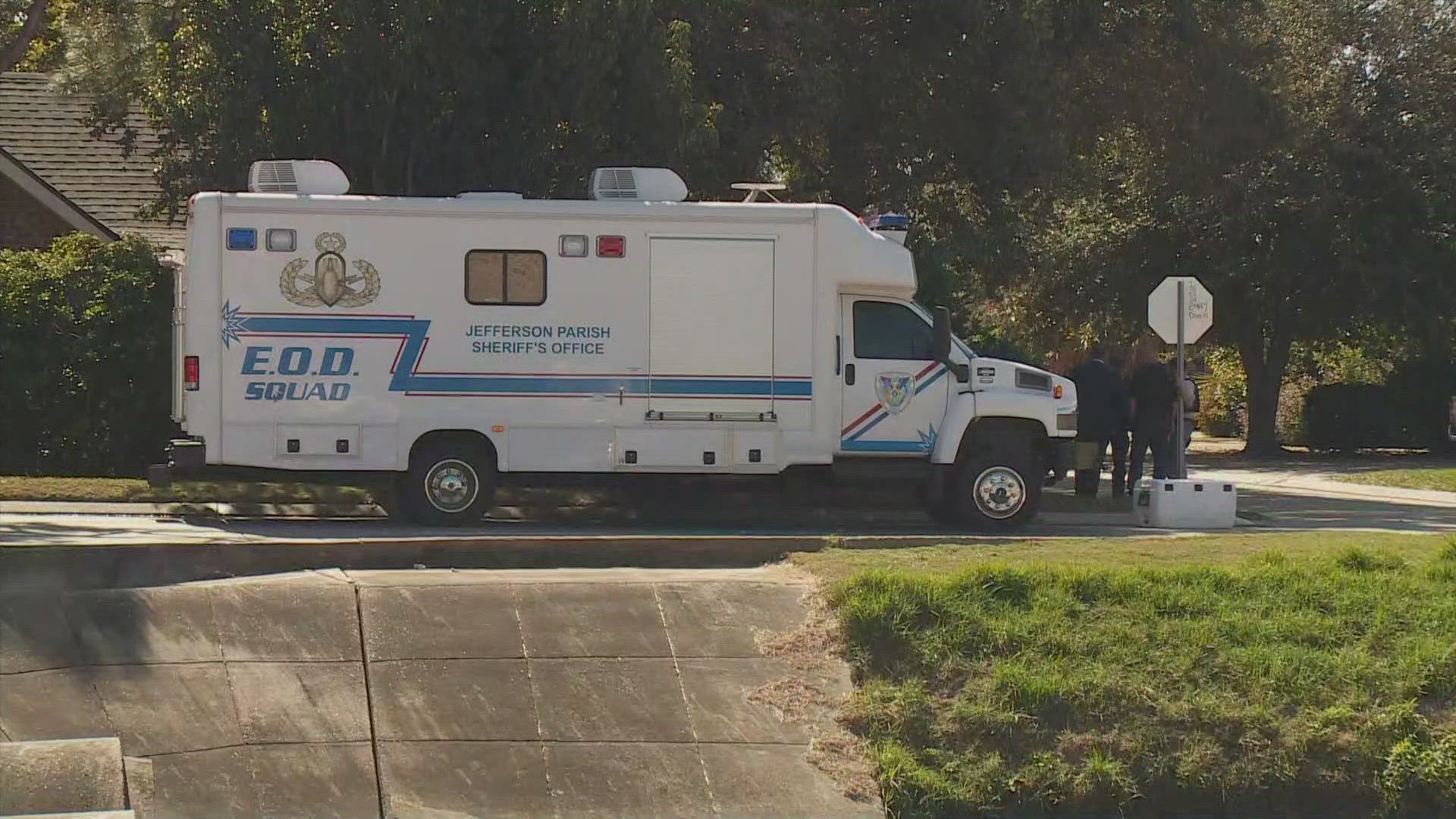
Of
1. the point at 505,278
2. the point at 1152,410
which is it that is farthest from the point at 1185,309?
the point at 505,278

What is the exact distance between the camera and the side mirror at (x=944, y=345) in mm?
13883

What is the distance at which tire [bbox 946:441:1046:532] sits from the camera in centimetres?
1408

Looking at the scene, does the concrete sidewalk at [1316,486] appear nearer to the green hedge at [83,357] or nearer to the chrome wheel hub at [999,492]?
the chrome wheel hub at [999,492]

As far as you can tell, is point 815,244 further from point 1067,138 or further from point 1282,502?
point 1282,502

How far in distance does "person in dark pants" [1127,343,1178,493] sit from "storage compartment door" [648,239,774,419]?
187 inches

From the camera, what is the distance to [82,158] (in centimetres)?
2448

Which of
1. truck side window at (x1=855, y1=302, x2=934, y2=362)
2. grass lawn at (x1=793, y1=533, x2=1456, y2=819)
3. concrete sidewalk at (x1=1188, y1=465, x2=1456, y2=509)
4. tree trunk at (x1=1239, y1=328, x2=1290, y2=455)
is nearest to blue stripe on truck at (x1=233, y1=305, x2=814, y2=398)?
truck side window at (x1=855, y1=302, x2=934, y2=362)

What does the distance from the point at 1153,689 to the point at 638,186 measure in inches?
284

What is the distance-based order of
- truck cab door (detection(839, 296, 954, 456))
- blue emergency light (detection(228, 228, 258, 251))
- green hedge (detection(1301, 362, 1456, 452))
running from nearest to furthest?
1. blue emergency light (detection(228, 228, 258, 251))
2. truck cab door (detection(839, 296, 954, 456))
3. green hedge (detection(1301, 362, 1456, 452))

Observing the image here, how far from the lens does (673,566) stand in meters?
9.70

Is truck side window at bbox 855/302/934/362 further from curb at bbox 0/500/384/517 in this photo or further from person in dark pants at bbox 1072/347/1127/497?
curb at bbox 0/500/384/517

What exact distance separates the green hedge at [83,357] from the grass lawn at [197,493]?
1.61 m

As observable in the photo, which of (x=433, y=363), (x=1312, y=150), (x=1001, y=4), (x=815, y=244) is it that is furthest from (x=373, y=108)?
(x=1312, y=150)

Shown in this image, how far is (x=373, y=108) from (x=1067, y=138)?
26.8 ft
